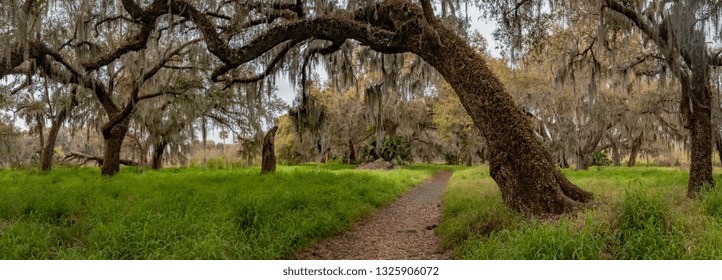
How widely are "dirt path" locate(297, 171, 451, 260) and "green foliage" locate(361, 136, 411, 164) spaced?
16.4 metres

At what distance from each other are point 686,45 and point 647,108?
40.8 feet

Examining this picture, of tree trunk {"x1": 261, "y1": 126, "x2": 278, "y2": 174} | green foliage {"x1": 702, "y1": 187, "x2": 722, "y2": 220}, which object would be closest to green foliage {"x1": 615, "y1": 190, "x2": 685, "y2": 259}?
green foliage {"x1": 702, "y1": 187, "x2": 722, "y2": 220}

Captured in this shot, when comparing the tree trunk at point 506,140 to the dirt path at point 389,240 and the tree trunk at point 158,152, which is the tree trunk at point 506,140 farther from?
the tree trunk at point 158,152

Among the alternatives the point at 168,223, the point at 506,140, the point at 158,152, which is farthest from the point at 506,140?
the point at 158,152

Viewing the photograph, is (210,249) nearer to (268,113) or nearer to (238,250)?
(238,250)

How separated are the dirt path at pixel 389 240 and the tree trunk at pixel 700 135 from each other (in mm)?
4812

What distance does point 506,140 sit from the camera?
6.67 metres

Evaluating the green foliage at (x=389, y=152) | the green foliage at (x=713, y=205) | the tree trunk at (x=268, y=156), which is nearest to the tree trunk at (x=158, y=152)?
the tree trunk at (x=268, y=156)

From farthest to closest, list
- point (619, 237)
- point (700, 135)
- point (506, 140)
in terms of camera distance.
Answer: point (700, 135), point (506, 140), point (619, 237)

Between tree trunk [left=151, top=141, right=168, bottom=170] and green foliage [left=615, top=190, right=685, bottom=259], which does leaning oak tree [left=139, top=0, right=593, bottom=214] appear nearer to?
green foliage [left=615, top=190, right=685, bottom=259]

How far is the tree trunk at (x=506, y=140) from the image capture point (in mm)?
6348

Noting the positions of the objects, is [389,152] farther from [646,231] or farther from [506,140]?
[646,231]

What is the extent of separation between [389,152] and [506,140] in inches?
797

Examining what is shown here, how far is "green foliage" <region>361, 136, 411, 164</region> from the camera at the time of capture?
87.9 ft
